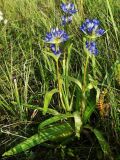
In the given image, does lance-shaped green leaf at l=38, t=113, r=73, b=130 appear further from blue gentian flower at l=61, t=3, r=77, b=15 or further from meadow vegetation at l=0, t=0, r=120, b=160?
blue gentian flower at l=61, t=3, r=77, b=15

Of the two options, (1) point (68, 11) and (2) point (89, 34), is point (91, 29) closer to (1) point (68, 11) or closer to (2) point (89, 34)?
(2) point (89, 34)

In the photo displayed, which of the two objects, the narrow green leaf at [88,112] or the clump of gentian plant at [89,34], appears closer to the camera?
the clump of gentian plant at [89,34]

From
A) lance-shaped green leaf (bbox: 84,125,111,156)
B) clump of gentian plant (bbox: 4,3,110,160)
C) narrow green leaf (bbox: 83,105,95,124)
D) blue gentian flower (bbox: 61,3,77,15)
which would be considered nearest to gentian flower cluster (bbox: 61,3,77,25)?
blue gentian flower (bbox: 61,3,77,15)

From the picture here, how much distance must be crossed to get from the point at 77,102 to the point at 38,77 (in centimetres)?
55

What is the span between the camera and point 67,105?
1.87 metres

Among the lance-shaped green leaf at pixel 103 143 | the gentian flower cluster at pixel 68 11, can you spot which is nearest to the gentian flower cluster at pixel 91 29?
the gentian flower cluster at pixel 68 11

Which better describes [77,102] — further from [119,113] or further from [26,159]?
[26,159]

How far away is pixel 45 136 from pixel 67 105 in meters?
0.20

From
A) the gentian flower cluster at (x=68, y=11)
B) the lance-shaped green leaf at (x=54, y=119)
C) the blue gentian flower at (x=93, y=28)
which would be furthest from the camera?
the gentian flower cluster at (x=68, y=11)

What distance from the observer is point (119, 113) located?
1741 millimetres

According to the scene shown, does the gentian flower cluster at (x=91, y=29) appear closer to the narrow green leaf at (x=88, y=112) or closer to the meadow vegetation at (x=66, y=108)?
the meadow vegetation at (x=66, y=108)

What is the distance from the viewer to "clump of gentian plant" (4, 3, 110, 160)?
1.68 m

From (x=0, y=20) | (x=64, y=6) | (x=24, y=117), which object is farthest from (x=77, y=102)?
(x=0, y=20)

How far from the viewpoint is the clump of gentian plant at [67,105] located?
168cm
